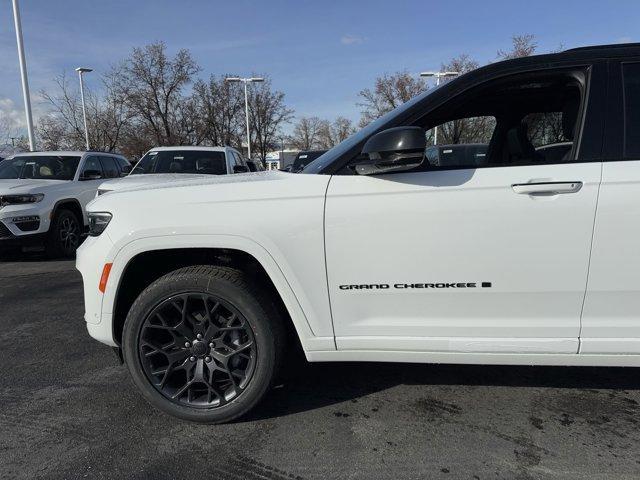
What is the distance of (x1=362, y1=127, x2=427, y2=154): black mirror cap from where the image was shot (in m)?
2.19

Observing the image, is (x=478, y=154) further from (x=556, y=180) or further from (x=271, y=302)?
(x=271, y=302)

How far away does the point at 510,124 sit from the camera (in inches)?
→ 124

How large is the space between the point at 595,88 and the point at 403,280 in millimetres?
1345

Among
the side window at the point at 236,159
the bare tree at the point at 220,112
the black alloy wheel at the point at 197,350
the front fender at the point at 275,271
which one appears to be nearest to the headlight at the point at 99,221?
the front fender at the point at 275,271

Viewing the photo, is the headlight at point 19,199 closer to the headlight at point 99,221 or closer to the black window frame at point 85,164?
the black window frame at point 85,164

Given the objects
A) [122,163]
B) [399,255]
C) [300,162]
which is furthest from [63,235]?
[399,255]

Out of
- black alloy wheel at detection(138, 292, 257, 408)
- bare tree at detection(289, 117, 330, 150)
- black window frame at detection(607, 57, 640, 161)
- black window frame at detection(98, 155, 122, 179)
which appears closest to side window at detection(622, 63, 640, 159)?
black window frame at detection(607, 57, 640, 161)

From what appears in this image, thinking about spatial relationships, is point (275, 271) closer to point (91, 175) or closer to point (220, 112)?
point (91, 175)

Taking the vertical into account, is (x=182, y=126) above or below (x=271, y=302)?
above

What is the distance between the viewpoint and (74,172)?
28.7 feet

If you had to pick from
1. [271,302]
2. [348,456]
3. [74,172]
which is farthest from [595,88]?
[74,172]

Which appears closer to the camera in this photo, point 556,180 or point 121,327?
point 556,180

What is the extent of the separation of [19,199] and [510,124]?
7309 mm

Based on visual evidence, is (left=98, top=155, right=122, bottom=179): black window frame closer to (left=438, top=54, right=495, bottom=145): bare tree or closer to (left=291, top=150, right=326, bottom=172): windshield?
(left=291, top=150, right=326, bottom=172): windshield
